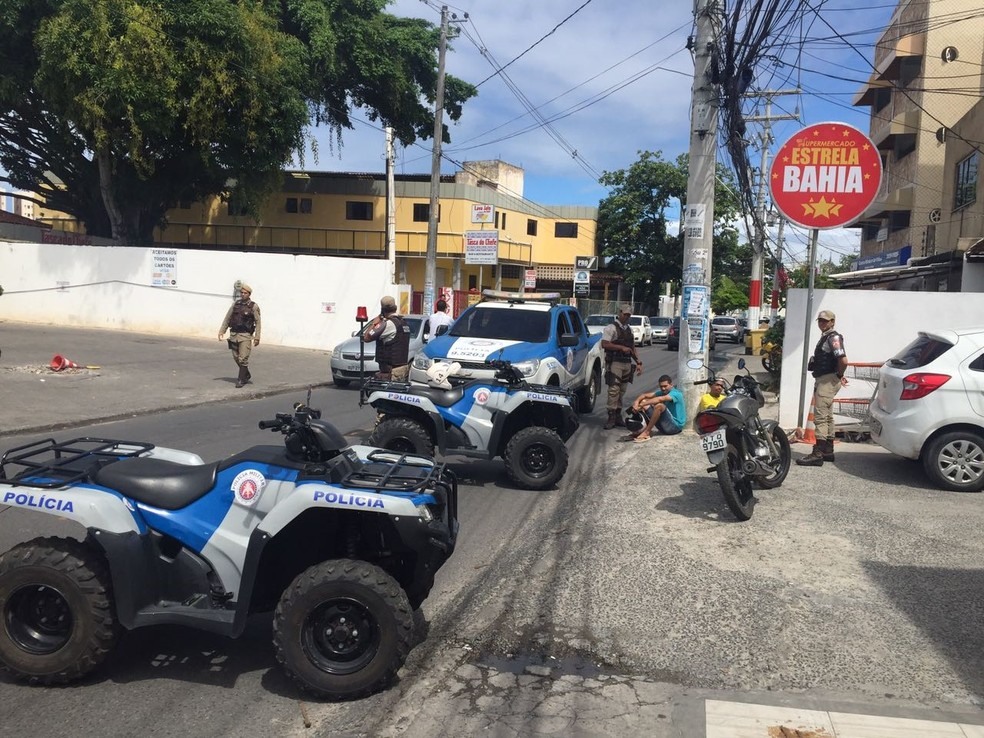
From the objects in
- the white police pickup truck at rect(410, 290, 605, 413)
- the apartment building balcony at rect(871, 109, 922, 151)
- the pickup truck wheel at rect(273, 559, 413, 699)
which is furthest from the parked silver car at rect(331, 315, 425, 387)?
the apartment building balcony at rect(871, 109, 922, 151)

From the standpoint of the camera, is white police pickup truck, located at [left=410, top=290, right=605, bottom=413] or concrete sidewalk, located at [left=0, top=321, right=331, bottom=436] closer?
white police pickup truck, located at [left=410, top=290, right=605, bottom=413]

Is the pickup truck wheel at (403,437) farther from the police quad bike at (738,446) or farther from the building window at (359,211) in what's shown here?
the building window at (359,211)

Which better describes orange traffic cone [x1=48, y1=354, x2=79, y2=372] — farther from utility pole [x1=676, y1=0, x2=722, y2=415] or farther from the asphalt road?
utility pole [x1=676, y1=0, x2=722, y2=415]

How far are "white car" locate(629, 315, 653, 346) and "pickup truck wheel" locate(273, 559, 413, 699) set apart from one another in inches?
1340

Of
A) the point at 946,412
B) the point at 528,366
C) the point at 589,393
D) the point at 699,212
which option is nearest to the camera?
the point at 946,412

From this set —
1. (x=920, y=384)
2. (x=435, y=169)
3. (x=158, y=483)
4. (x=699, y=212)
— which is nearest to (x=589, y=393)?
(x=699, y=212)

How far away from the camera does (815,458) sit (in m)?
9.18

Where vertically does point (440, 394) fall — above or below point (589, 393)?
above

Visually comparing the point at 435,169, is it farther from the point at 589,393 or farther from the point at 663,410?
the point at 663,410

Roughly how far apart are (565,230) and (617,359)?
3905 centimetres

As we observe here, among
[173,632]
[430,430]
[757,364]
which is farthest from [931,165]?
[173,632]

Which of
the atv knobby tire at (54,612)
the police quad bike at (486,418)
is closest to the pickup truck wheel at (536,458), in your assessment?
the police quad bike at (486,418)

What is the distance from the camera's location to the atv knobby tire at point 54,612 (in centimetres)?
389

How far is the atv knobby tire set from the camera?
389cm
